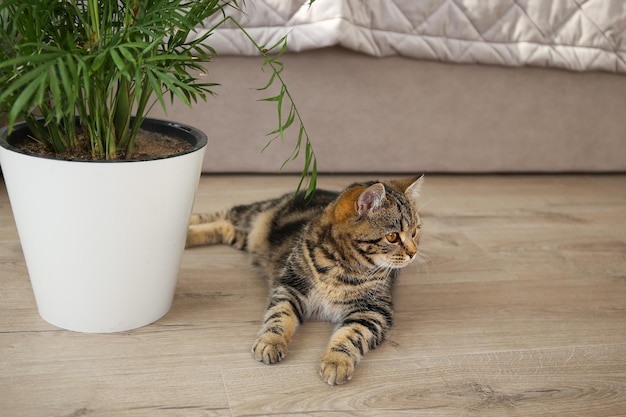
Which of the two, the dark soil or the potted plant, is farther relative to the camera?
the dark soil

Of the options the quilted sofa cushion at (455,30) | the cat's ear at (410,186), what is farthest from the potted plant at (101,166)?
the quilted sofa cushion at (455,30)

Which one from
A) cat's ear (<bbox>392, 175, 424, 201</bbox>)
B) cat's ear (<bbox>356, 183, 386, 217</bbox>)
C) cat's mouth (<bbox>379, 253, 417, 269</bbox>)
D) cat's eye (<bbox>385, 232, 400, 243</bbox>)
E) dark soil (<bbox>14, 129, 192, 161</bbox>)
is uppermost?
dark soil (<bbox>14, 129, 192, 161</bbox>)

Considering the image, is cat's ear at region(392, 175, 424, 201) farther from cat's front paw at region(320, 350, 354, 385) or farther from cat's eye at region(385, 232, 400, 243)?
cat's front paw at region(320, 350, 354, 385)

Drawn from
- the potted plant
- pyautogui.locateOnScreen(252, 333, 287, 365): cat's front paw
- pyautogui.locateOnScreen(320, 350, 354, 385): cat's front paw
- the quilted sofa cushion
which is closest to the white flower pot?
the potted plant

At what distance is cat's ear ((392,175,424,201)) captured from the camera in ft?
5.09

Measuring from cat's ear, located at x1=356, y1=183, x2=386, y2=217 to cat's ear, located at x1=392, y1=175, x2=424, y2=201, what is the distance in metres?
0.14

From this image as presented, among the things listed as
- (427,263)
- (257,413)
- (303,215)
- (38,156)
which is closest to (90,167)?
(38,156)

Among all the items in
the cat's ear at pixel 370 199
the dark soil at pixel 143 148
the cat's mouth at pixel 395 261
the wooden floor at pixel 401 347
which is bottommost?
the wooden floor at pixel 401 347

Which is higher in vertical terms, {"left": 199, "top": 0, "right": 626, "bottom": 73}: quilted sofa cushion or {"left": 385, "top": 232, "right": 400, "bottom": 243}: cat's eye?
{"left": 199, "top": 0, "right": 626, "bottom": 73}: quilted sofa cushion

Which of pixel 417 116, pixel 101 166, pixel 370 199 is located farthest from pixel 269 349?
pixel 417 116

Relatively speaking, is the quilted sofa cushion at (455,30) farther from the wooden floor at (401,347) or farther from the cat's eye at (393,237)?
the cat's eye at (393,237)

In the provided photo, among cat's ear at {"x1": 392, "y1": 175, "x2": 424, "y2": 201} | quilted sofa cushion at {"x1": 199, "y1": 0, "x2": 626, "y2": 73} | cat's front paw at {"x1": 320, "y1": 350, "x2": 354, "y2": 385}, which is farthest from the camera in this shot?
quilted sofa cushion at {"x1": 199, "y1": 0, "x2": 626, "y2": 73}

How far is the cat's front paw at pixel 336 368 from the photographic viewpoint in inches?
51.3

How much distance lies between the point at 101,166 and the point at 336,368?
549 millimetres
